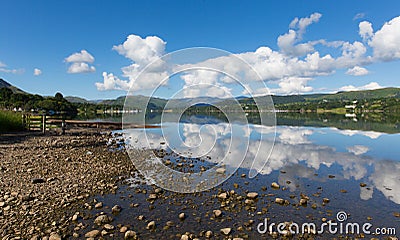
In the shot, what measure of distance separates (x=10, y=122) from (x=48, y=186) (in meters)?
20.8

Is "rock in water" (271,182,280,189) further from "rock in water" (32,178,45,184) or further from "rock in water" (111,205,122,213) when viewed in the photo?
"rock in water" (32,178,45,184)

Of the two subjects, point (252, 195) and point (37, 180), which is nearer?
point (252, 195)

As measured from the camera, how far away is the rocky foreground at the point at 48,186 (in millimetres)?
6480

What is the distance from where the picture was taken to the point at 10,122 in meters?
25.0

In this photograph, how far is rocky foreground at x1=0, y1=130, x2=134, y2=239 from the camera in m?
6.48

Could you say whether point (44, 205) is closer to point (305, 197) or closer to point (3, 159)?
point (3, 159)

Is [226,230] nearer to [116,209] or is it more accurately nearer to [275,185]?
[116,209]

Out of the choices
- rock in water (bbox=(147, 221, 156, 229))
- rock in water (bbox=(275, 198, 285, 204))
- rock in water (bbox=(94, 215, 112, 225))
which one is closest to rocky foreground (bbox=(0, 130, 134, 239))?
rock in water (bbox=(94, 215, 112, 225))

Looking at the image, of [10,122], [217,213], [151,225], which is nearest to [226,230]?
[217,213]

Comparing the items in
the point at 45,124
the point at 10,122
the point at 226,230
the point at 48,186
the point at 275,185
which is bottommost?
the point at 226,230

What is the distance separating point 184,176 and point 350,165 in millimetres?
10729

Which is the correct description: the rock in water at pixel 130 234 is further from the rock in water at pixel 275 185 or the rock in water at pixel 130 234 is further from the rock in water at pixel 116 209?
the rock in water at pixel 275 185

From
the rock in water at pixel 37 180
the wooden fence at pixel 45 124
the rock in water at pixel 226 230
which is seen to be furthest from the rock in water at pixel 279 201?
the wooden fence at pixel 45 124

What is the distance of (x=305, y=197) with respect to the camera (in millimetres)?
9156
